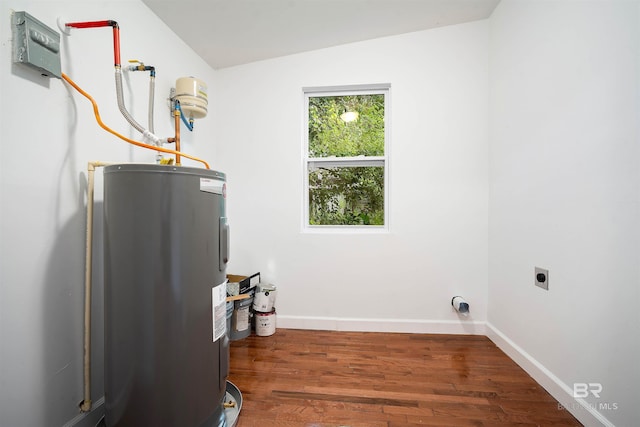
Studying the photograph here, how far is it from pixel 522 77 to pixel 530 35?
24 centimetres

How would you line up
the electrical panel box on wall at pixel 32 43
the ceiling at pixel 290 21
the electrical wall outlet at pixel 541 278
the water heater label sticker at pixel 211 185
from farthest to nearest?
the ceiling at pixel 290 21
the electrical wall outlet at pixel 541 278
the water heater label sticker at pixel 211 185
the electrical panel box on wall at pixel 32 43

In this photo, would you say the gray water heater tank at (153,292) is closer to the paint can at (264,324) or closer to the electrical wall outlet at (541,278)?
the paint can at (264,324)

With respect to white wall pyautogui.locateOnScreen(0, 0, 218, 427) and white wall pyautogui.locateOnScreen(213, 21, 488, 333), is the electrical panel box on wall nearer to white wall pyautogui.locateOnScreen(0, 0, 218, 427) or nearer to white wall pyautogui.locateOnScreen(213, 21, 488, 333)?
white wall pyautogui.locateOnScreen(0, 0, 218, 427)

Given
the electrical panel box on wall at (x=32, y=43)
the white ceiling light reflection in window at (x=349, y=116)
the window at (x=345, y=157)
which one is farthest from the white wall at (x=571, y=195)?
the electrical panel box on wall at (x=32, y=43)

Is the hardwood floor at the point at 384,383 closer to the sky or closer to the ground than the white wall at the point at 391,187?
closer to the ground

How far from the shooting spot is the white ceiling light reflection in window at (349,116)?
2285mm

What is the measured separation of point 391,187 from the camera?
2.13m

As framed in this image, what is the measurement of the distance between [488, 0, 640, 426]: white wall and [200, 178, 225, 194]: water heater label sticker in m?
1.76

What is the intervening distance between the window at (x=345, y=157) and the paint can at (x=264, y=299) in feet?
2.16

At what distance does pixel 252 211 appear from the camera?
225cm

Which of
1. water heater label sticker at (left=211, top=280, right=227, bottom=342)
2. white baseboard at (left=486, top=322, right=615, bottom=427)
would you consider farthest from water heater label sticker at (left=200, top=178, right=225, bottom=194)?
white baseboard at (left=486, top=322, right=615, bottom=427)

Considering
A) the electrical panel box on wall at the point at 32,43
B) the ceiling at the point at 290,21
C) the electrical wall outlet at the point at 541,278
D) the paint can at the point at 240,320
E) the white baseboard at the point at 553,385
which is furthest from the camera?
the paint can at the point at 240,320

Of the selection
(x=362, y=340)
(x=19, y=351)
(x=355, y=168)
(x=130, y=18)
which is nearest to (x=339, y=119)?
(x=355, y=168)

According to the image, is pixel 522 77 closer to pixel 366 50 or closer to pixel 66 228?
pixel 366 50
